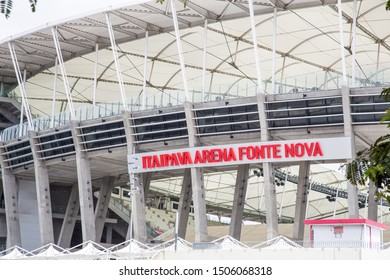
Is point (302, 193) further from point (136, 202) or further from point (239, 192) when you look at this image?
point (136, 202)

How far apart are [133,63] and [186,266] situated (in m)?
63.5

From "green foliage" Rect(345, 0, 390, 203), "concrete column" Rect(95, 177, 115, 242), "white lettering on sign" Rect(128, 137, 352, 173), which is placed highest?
"green foliage" Rect(345, 0, 390, 203)

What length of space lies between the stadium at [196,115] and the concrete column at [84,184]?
129 millimetres

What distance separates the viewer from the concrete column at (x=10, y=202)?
81481 mm

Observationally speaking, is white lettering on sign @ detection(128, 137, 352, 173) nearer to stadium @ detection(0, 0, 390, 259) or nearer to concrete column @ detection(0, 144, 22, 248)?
stadium @ detection(0, 0, 390, 259)

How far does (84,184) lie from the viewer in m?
71.0

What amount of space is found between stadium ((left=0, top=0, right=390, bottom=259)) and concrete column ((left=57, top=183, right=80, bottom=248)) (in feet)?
0.78

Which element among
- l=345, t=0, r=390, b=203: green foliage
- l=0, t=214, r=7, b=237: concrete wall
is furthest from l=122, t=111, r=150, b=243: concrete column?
l=345, t=0, r=390, b=203: green foliage

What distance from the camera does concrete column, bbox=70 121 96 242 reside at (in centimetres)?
7012

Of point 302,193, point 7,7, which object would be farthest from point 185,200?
point 7,7

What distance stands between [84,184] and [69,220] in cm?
2042

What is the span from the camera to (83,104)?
91.6 m

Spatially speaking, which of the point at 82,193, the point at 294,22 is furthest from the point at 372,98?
the point at 82,193

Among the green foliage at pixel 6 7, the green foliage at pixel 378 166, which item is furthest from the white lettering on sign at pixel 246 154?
the green foliage at pixel 6 7
